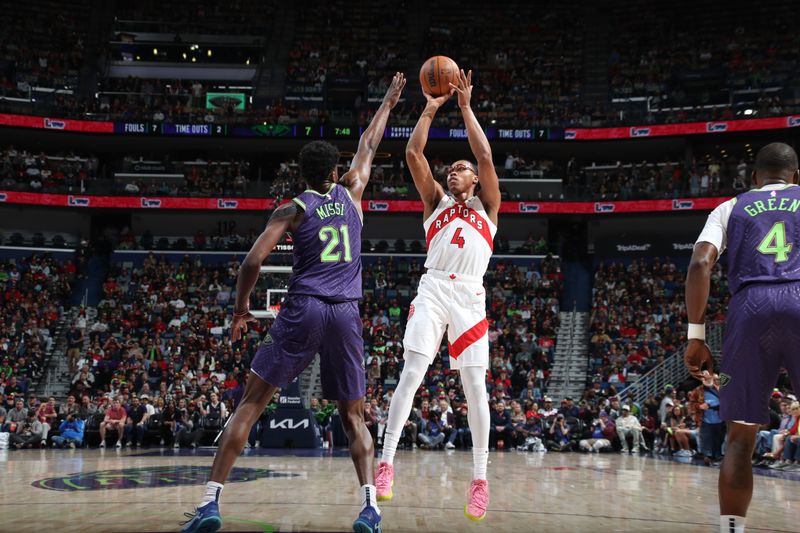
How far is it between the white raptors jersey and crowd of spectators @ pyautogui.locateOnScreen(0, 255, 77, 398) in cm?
1740

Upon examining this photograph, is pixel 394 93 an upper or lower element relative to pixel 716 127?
lower

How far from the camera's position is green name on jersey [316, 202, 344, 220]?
5191 millimetres

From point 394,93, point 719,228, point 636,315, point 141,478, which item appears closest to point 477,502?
point 719,228

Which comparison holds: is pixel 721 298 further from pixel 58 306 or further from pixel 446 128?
pixel 58 306


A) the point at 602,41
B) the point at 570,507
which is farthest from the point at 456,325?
the point at 602,41

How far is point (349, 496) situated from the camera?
7.55 m

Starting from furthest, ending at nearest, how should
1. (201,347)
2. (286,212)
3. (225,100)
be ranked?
(225,100)
(201,347)
(286,212)

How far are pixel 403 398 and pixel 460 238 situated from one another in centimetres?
126

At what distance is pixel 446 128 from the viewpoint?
101ft

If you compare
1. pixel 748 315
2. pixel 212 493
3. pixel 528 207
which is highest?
pixel 528 207

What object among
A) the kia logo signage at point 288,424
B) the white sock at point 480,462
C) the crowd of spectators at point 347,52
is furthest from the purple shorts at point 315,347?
the crowd of spectators at point 347,52

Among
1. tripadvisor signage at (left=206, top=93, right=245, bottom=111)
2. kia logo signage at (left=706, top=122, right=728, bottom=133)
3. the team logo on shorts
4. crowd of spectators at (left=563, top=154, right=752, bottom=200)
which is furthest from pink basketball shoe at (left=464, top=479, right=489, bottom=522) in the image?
tripadvisor signage at (left=206, top=93, right=245, bottom=111)

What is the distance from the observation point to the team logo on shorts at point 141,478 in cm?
840

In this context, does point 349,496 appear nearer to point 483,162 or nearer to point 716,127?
point 483,162
